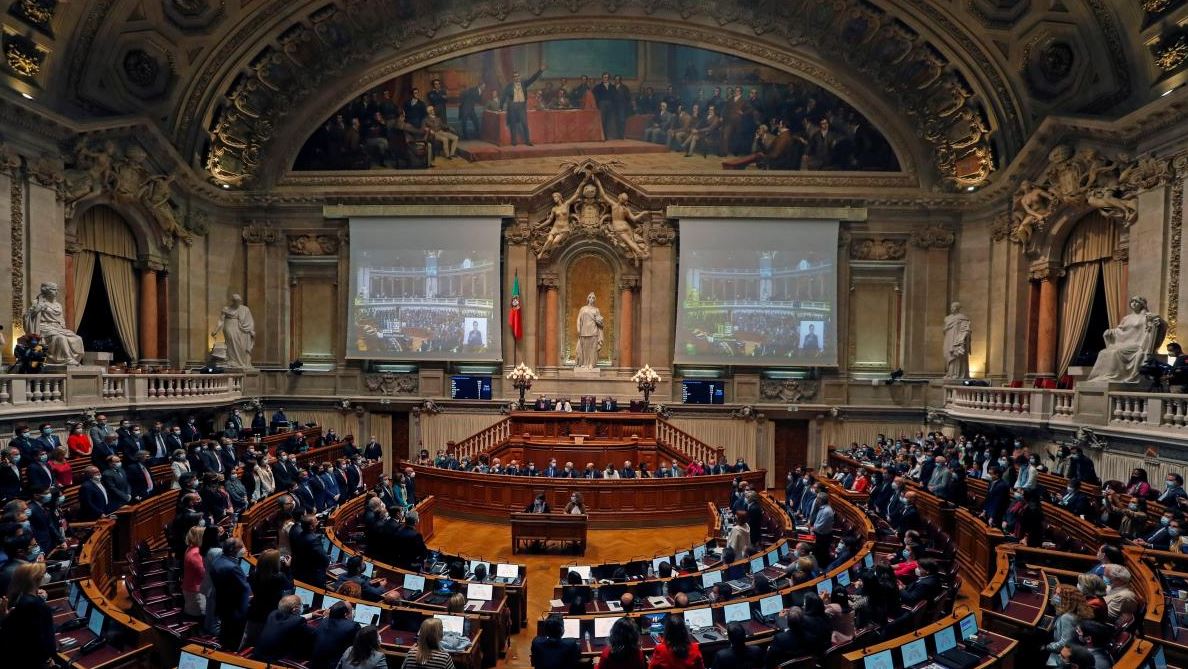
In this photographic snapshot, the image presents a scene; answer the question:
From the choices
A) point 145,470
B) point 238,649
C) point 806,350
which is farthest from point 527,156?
point 238,649

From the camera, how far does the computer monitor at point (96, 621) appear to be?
5.71 meters

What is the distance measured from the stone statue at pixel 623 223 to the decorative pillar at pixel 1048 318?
12094 millimetres

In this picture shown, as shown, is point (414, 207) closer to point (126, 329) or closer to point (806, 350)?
point (126, 329)

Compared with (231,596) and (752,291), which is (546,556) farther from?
(752,291)

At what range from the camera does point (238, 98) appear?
21703 mm

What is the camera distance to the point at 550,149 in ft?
75.5

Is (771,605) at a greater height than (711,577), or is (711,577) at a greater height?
(771,605)

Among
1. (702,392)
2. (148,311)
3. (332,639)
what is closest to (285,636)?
(332,639)

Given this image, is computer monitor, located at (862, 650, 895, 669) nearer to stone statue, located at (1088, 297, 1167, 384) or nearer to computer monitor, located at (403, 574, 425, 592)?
computer monitor, located at (403, 574, 425, 592)

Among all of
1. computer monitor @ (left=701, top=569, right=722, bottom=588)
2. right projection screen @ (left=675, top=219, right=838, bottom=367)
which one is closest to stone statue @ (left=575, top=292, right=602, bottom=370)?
right projection screen @ (left=675, top=219, right=838, bottom=367)

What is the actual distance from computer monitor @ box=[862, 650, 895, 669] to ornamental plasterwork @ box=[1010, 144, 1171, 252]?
14.8 meters

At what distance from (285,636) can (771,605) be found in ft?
15.8

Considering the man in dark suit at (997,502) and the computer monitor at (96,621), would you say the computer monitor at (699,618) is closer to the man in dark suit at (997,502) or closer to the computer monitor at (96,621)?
the computer monitor at (96,621)

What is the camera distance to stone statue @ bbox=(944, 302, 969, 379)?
2003 cm
